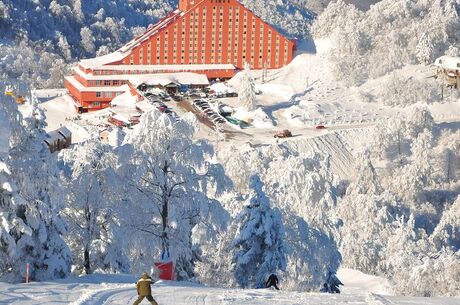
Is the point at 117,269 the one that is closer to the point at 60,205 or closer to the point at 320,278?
the point at 60,205

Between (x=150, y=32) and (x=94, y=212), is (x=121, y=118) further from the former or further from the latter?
(x=94, y=212)

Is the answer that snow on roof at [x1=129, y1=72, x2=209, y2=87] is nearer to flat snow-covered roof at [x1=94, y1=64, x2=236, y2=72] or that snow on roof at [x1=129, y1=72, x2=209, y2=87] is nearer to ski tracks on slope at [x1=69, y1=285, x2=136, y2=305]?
flat snow-covered roof at [x1=94, y1=64, x2=236, y2=72]

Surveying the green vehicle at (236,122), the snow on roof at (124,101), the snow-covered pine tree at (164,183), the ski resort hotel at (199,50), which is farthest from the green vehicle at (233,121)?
the snow-covered pine tree at (164,183)

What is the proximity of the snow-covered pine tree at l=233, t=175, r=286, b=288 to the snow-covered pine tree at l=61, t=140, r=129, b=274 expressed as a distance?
424cm

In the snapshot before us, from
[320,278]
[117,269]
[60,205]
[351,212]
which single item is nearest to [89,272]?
[117,269]

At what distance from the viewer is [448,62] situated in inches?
3177

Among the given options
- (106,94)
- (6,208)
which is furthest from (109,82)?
(6,208)

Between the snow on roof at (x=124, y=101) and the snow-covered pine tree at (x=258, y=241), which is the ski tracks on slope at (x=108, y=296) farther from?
the snow on roof at (x=124, y=101)

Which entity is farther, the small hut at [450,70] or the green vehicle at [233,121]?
the small hut at [450,70]

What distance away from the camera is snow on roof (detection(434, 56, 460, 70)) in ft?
263

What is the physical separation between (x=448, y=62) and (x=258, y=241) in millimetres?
51262

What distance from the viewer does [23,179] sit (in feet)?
94.1

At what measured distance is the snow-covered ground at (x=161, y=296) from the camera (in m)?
24.3

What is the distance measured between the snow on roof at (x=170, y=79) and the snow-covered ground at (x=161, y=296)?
5668 centimetres
